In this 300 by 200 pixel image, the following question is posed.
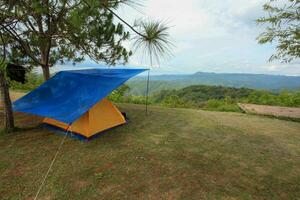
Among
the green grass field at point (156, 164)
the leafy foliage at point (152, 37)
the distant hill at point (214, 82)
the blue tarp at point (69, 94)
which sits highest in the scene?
the leafy foliage at point (152, 37)

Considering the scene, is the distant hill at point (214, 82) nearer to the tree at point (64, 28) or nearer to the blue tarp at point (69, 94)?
the tree at point (64, 28)

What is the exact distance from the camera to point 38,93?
3.04m

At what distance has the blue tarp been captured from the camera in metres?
2.48

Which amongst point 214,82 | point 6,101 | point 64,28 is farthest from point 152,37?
point 214,82

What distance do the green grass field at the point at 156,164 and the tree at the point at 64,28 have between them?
1.37m

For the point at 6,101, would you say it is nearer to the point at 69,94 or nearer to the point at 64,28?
the point at 69,94

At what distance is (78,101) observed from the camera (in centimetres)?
260

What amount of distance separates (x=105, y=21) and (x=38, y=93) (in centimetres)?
171

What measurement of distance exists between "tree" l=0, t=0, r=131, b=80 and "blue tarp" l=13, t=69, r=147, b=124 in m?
0.45

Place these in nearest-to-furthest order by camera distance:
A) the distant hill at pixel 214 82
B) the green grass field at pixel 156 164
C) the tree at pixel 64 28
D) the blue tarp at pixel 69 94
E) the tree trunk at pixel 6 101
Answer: the tree at pixel 64 28 → the green grass field at pixel 156 164 → the blue tarp at pixel 69 94 → the tree trunk at pixel 6 101 → the distant hill at pixel 214 82

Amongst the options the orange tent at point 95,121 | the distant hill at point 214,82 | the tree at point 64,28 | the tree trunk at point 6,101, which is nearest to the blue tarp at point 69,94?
the tree trunk at point 6,101

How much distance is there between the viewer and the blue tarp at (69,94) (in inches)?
97.7

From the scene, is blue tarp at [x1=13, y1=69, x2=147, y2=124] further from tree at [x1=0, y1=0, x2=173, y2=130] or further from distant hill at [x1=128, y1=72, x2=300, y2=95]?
distant hill at [x1=128, y1=72, x2=300, y2=95]

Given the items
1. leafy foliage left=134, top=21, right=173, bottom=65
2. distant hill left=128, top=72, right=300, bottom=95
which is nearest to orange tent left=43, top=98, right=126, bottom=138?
leafy foliage left=134, top=21, right=173, bottom=65
